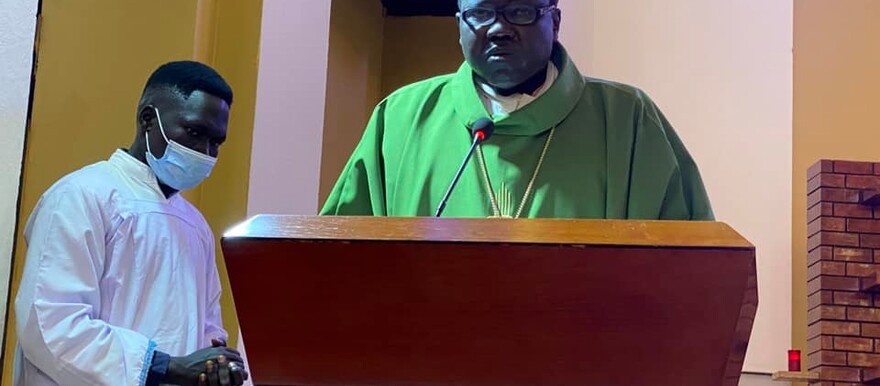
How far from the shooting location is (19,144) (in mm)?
2938

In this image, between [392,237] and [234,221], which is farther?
[234,221]

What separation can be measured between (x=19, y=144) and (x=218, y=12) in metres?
0.94

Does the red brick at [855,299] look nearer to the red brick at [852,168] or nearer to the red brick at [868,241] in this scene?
the red brick at [868,241]

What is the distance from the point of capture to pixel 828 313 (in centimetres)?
420

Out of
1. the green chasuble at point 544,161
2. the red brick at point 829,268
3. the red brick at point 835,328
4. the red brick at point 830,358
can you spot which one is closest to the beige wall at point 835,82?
the red brick at point 829,268

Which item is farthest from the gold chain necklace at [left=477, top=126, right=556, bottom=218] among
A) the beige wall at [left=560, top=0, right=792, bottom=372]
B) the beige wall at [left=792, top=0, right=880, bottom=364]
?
the beige wall at [left=792, top=0, right=880, bottom=364]

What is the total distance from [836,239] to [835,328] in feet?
1.15

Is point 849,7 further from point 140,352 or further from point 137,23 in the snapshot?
point 140,352

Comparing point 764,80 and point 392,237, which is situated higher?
point 764,80

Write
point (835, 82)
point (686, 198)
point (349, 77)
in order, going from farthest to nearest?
point (349, 77) < point (835, 82) < point (686, 198)

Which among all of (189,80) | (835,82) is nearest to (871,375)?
(835,82)

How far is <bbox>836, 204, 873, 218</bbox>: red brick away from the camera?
4281 mm

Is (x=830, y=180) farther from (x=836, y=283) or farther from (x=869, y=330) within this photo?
(x=869, y=330)

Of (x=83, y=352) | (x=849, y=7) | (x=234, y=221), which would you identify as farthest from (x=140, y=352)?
(x=849, y=7)
